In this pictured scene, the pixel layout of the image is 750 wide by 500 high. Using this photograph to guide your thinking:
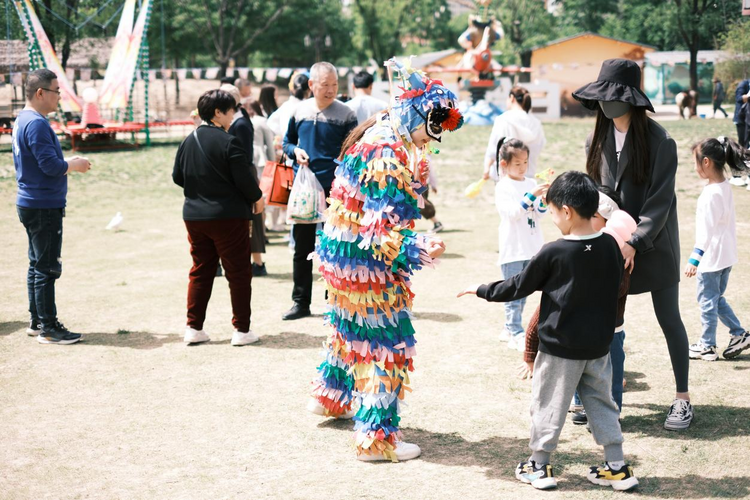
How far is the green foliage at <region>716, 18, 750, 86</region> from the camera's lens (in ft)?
96.9

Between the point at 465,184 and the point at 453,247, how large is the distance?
5.28 metres

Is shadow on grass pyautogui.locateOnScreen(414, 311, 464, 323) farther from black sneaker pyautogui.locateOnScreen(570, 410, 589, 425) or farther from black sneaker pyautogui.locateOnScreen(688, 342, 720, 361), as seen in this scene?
black sneaker pyautogui.locateOnScreen(570, 410, 589, 425)

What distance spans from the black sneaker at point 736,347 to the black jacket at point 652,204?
160 cm

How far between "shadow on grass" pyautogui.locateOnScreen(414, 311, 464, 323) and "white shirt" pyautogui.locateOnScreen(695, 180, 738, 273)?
218cm

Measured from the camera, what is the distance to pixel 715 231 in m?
5.78

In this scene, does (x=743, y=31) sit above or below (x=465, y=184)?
above

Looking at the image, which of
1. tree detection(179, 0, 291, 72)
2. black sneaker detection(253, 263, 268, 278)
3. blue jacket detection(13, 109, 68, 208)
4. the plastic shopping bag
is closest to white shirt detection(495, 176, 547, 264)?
the plastic shopping bag

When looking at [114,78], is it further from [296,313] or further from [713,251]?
[713,251]

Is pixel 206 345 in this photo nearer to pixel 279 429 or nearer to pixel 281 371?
pixel 281 371

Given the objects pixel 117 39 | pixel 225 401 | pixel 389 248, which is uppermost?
pixel 117 39

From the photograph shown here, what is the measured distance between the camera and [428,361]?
6.00m

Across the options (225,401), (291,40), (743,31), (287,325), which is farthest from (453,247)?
(291,40)

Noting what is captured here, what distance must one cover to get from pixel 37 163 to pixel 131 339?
1616 mm

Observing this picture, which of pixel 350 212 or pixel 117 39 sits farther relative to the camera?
pixel 117 39
